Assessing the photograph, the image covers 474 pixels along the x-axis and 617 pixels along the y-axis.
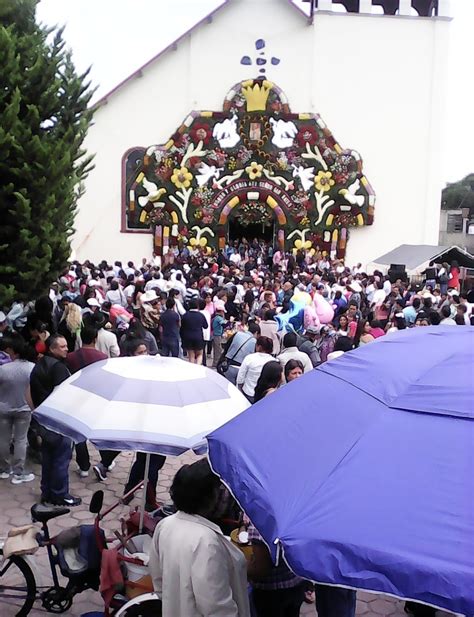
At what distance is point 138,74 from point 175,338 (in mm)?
15144

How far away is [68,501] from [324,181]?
17.4 meters

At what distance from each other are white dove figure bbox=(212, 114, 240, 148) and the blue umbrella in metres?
19.0

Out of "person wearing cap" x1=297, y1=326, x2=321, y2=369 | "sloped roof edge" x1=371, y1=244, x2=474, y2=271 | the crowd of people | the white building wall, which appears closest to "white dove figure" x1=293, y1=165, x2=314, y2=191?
the white building wall

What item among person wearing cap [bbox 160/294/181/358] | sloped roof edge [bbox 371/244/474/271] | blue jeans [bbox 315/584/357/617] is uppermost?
sloped roof edge [bbox 371/244/474/271]

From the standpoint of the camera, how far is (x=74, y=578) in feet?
11.1

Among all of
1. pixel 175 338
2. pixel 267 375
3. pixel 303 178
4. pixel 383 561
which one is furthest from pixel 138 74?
pixel 383 561

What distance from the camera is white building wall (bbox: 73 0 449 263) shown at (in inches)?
826

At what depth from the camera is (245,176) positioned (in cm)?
2078

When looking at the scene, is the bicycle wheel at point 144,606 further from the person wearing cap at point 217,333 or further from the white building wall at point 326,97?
the white building wall at point 326,97

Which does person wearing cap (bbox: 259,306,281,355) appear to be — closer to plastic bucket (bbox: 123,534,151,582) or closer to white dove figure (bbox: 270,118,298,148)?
plastic bucket (bbox: 123,534,151,582)

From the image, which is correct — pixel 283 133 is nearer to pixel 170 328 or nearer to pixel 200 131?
pixel 200 131

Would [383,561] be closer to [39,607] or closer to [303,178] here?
[39,607]

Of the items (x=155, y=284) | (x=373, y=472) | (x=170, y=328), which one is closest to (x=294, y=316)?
(x=170, y=328)

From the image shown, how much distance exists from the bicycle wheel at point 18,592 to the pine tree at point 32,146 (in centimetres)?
298
